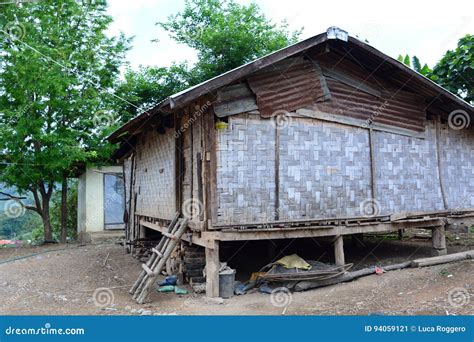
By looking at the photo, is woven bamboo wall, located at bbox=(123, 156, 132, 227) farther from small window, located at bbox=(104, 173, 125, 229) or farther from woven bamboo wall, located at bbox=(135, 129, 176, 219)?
small window, located at bbox=(104, 173, 125, 229)

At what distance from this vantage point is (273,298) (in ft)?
24.6

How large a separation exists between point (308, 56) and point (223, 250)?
17.2 feet

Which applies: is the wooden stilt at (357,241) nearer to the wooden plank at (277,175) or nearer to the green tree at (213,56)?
the wooden plank at (277,175)

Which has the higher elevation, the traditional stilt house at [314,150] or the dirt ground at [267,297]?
the traditional stilt house at [314,150]

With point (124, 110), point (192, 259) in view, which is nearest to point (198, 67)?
point (124, 110)

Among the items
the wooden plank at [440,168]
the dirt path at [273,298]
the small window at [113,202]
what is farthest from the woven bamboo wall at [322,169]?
the small window at [113,202]

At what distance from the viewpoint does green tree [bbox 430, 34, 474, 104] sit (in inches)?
551

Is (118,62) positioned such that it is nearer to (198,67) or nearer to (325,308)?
(198,67)

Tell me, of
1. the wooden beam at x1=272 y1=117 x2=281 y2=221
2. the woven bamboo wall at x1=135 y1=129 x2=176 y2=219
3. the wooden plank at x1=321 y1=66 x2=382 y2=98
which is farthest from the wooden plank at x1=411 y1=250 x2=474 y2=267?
the woven bamboo wall at x1=135 y1=129 x2=176 y2=219

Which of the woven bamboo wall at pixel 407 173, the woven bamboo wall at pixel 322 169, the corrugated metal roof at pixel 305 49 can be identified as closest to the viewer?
the corrugated metal roof at pixel 305 49

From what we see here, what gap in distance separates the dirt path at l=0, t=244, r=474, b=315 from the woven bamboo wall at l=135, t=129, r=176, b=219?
6.35 feet

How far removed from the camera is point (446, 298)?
6621 mm

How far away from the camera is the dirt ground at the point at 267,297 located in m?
6.58

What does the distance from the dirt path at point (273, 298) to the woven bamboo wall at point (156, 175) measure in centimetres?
194
